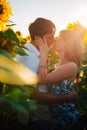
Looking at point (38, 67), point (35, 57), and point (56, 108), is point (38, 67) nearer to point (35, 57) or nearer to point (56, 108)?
point (35, 57)

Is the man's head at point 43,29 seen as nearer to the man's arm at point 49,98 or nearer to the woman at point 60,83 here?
the woman at point 60,83

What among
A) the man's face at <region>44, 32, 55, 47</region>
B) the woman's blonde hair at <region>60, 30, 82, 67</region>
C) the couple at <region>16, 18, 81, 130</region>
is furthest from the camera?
the woman's blonde hair at <region>60, 30, 82, 67</region>

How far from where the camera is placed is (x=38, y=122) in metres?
2.47

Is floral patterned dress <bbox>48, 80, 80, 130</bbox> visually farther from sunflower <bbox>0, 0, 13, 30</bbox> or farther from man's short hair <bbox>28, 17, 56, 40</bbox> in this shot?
sunflower <bbox>0, 0, 13, 30</bbox>

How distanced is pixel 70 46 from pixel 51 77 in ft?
1.42

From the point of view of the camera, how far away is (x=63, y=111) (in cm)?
264

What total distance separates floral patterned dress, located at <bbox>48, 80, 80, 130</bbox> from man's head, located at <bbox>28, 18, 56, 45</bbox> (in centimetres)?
34

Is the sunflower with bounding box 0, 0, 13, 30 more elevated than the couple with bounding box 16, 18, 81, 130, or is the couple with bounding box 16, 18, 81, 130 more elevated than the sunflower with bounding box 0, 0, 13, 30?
the sunflower with bounding box 0, 0, 13, 30

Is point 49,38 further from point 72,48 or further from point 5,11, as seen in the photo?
point 5,11

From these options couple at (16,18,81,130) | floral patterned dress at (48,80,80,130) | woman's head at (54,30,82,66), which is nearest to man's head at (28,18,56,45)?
couple at (16,18,81,130)

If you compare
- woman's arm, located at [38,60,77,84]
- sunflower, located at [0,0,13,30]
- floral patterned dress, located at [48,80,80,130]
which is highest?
sunflower, located at [0,0,13,30]

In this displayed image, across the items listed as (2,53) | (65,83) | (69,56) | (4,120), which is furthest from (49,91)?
(2,53)

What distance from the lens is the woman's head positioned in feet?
9.38

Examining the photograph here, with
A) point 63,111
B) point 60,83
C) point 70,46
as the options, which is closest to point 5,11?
point 70,46
